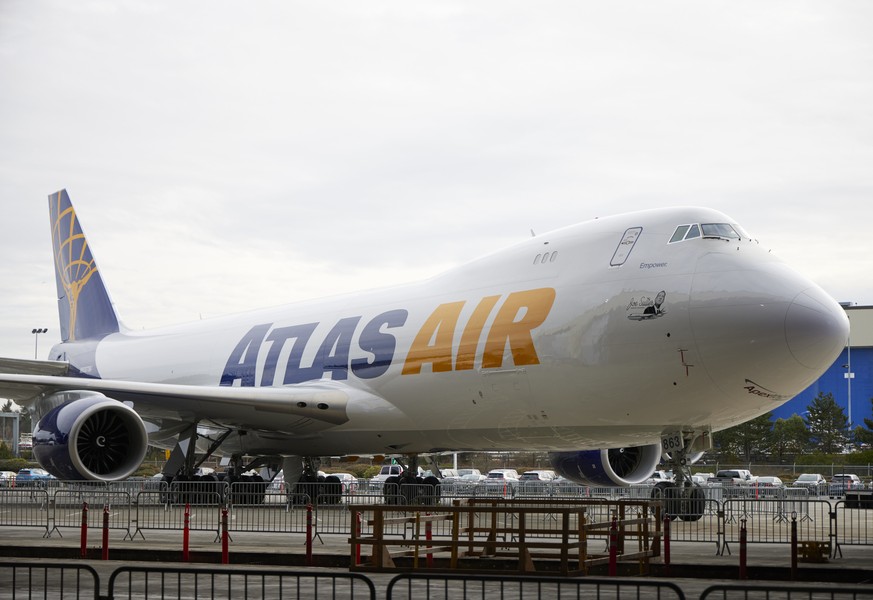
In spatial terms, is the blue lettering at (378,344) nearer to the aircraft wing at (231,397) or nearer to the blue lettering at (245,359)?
the aircraft wing at (231,397)

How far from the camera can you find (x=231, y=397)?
69.8 ft

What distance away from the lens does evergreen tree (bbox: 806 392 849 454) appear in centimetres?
7612

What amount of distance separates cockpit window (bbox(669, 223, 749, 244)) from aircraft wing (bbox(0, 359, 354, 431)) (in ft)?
21.2

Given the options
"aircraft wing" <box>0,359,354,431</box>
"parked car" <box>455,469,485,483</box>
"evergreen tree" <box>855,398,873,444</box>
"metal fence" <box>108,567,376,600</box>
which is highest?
"aircraft wing" <box>0,359,354,431</box>

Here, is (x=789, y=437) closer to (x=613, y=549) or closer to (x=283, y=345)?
(x=283, y=345)

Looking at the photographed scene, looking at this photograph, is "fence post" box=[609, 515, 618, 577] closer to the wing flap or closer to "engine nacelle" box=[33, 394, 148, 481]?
the wing flap

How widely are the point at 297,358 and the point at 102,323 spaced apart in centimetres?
1012

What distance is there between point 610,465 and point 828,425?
58897 millimetres

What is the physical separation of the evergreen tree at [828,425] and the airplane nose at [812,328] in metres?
64.4

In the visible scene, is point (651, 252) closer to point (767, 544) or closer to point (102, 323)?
point (767, 544)

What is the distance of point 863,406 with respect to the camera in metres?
82.6

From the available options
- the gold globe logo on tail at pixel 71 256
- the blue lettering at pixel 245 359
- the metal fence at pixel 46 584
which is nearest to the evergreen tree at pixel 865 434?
the gold globe logo on tail at pixel 71 256

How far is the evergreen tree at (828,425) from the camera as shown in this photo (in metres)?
76.1

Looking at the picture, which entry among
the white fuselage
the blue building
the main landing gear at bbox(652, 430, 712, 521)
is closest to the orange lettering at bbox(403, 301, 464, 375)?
the white fuselage
